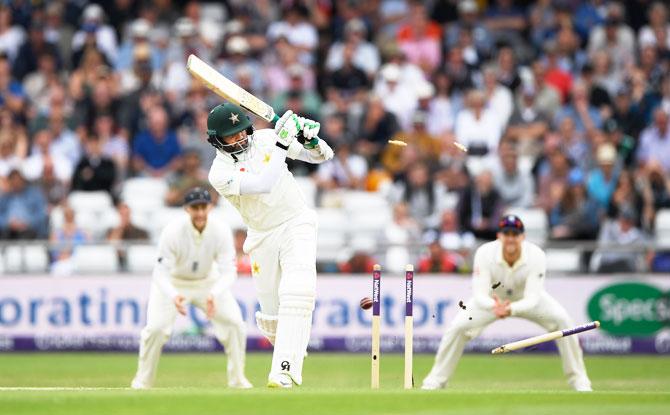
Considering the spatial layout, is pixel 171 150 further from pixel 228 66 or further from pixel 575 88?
pixel 575 88

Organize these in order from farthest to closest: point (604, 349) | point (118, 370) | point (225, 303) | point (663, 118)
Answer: point (663, 118) → point (604, 349) → point (118, 370) → point (225, 303)

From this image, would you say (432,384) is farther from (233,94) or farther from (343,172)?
(343,172)

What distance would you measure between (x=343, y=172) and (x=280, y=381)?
25.5ft

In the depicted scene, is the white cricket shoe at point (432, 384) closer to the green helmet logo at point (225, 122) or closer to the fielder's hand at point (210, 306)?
the fielder's hand at point (210, 306)

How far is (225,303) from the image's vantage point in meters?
13.5

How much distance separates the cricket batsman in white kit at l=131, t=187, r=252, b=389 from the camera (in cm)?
1322

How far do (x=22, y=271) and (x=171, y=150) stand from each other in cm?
268

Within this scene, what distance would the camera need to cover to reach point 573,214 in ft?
57.2

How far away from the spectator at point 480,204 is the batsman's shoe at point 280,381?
22.7 ft

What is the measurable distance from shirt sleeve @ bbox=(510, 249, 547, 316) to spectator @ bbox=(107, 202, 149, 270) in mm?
5903

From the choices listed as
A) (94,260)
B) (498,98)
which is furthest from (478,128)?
(94,260)

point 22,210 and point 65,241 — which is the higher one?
point 22,210

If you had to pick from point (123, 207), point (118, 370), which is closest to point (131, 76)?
point (123, 207)

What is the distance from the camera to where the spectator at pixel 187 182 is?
18016mm
